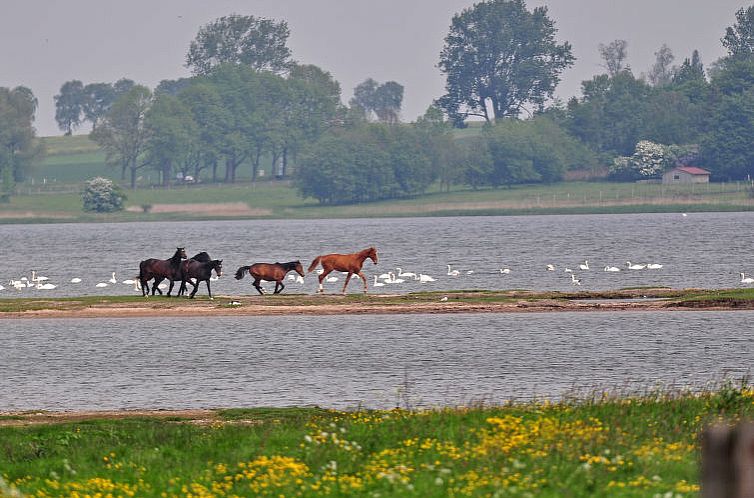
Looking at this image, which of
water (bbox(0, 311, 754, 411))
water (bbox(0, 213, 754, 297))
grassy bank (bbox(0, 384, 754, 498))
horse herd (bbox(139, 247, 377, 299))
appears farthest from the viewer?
water (bbox(0, 213, 754, 297))

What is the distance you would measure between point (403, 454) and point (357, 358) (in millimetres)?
20113

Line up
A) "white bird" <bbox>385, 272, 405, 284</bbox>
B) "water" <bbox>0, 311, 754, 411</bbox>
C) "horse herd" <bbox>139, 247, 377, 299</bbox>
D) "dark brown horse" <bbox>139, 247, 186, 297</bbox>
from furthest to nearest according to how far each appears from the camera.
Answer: "white bird" <bbox>385, 272, 405, 284</bbox>
"horse herd" <bbox>139, 247, 377, 299</bbox>
"dark brown horse" <bbox>139, 247, 186, 297</bbox>
"water" <bbox>0, 311, 754, 411</bbox>

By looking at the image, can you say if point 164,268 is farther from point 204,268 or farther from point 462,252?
point 462,252

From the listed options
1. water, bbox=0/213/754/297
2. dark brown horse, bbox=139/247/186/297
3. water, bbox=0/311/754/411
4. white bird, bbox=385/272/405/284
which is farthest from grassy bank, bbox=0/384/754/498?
white bird, bbox=385/272/405/284

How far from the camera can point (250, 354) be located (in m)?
40.6

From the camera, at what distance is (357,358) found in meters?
38.9

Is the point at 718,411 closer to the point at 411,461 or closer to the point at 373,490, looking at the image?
the point at 411,461

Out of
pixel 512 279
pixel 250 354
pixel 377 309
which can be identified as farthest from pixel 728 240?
pixel 250 354

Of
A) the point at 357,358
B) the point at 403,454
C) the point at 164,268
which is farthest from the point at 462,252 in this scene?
the point at 403,454

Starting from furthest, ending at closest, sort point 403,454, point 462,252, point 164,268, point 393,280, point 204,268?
1. point 462,252
2. point 393,280
3. point 164,268
4. point 204,268
5. point 403,454

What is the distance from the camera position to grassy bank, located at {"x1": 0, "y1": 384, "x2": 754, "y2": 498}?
1664 cm

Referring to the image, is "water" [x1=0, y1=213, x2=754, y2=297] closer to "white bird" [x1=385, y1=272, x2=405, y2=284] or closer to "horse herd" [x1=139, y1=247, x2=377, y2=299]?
"white bird" [x1=385, y1=272, x2=405, y2=284]

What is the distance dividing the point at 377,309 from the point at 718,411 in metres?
32.5

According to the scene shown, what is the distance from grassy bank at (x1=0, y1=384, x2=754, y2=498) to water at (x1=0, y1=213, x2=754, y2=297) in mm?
42704
